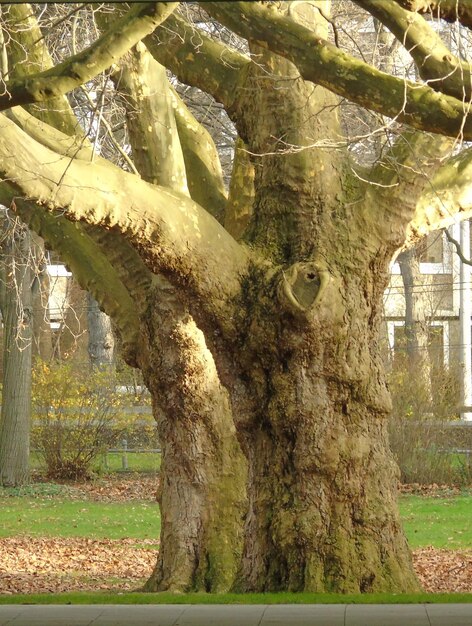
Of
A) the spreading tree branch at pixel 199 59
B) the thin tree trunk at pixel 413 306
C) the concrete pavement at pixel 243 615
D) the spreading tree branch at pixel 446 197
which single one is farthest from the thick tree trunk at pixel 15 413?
the concrete pavement at pixel 243 615

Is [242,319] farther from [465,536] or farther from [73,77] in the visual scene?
[465,536]

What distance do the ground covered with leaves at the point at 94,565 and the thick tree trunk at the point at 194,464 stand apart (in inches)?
58.2

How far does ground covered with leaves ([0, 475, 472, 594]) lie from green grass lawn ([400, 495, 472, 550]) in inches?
34.6

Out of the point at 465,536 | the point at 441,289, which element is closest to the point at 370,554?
the point at 465,536

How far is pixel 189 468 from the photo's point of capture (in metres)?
11.9

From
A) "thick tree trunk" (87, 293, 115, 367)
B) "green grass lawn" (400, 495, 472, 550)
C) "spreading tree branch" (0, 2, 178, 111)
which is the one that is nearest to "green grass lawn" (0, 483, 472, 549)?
"green grass lawn" (400, 495, 472, 550)

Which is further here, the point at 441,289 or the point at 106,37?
the point at 441,289

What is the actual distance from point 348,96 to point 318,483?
3.72 meters

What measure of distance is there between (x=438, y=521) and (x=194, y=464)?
8.31m

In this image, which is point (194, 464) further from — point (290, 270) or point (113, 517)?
point (113, 517)

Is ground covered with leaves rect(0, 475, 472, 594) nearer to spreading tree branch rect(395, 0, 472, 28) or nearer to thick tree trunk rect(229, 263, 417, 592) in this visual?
thick tree trunk rect(229, 263, 417, 592)

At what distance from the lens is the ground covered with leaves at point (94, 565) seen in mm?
13188

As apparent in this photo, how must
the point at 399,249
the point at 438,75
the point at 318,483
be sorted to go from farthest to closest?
the point at 399,249 < the point at 318,483 < the point at 438,75

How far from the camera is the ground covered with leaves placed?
13.2 metres
